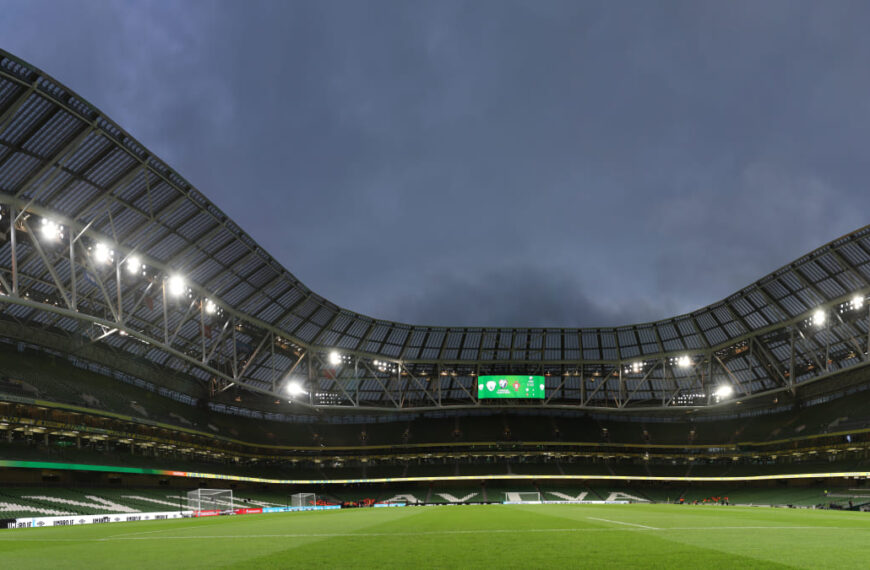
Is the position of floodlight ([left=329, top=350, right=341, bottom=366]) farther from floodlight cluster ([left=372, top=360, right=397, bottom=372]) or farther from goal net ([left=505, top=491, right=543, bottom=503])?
goal net ([left=505, top=491, right=543, bottom=503])

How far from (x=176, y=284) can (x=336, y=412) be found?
150 feet

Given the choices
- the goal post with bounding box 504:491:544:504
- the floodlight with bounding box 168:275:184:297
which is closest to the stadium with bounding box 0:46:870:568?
the goal post with bounding box 504:491:544:504

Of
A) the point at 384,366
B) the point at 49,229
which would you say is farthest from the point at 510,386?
the point at 49,229

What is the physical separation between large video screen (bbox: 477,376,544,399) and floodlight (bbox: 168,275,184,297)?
36.2 metres

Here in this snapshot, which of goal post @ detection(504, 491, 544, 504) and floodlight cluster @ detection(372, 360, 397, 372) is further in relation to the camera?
goal post @ detection(504, 491, 544, 504)

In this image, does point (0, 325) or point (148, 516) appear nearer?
point (148, 516)

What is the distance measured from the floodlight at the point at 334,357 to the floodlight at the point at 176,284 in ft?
70.0

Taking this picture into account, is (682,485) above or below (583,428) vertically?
below

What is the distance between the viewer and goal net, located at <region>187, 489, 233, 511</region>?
4744 cm

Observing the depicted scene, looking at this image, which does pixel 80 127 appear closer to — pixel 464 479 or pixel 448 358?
pixel 448 358

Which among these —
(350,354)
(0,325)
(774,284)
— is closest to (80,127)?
(0,325)

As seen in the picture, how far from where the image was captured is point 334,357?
63062 mm

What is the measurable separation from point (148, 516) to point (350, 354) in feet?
91.6

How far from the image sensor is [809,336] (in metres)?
58.3
